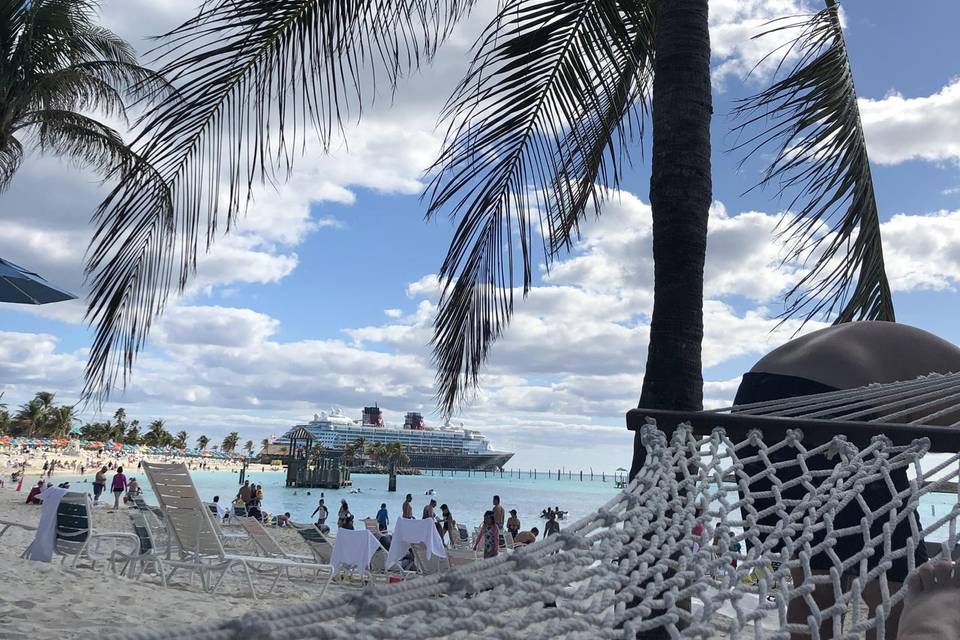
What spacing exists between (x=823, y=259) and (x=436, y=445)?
95809mm

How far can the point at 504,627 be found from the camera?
3.13 ft

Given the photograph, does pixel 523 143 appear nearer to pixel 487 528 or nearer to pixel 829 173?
pixel 829 173

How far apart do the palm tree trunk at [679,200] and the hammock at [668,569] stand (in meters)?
0.84

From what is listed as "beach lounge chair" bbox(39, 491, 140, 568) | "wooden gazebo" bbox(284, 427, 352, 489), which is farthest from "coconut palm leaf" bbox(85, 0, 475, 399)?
"wooden gazebo" bbox(284, 427, 352, 489)

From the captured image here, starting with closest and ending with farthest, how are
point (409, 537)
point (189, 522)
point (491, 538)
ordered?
1. point (189, 522)
2. point (409, 537)
3. point (491, 538)

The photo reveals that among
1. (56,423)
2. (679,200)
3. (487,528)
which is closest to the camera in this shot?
(679,200)

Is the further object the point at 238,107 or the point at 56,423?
the point at 56,423

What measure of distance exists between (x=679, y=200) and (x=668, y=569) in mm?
1756

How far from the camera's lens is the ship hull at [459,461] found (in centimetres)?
9656

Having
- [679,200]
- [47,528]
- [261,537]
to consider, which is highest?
[679,200]

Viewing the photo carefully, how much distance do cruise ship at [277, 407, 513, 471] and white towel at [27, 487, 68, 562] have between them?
90238 millimetres

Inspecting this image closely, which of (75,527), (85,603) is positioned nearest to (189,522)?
(75,527)

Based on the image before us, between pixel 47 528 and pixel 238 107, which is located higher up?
pixel 238 107

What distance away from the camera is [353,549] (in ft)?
22.4
